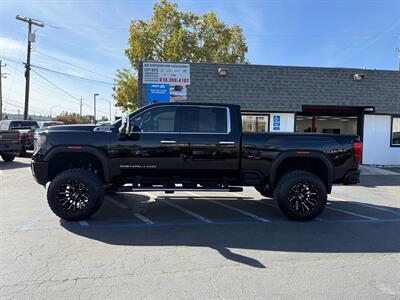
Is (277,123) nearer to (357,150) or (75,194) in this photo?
(357,150)

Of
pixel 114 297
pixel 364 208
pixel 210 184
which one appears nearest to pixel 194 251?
pixel 114 297

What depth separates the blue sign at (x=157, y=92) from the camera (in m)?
15.5

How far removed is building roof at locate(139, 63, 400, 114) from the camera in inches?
629

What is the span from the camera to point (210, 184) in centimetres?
720

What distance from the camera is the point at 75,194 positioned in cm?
672

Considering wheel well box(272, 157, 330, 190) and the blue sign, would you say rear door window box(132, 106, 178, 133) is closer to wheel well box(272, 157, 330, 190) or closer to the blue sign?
wheel well box(272, 157, 330, 190)

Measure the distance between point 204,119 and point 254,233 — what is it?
2.36m

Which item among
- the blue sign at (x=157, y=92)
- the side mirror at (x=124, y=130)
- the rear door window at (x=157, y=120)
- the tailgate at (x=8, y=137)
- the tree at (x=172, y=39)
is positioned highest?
the tree at (x=172, y=39)

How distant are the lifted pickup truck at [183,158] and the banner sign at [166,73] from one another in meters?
8.69

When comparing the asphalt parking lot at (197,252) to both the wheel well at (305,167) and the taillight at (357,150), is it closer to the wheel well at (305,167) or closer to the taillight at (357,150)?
the wheel well at (305,167)

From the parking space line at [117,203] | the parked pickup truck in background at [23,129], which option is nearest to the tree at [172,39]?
the parked pickup truck in background at [23,129]

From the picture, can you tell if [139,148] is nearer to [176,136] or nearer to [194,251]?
[176,136]

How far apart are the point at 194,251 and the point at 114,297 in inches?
64.7

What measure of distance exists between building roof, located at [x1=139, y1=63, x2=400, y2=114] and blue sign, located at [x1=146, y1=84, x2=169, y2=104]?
0.85ft
